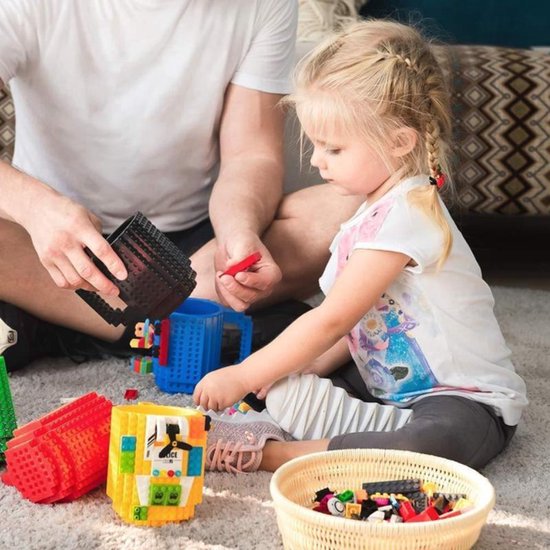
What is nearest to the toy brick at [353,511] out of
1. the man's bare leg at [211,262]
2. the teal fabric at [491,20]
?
the man's bare leg at [211,262]

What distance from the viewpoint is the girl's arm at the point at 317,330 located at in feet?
3.62

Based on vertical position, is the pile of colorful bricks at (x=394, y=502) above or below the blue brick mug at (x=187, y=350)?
above

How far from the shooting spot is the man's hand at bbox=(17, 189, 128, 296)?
112 cm

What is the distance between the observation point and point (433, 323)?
116 centimetres

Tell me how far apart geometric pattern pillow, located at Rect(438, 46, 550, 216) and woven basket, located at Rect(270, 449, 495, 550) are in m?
1.23

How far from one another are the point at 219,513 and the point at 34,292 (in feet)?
1.95

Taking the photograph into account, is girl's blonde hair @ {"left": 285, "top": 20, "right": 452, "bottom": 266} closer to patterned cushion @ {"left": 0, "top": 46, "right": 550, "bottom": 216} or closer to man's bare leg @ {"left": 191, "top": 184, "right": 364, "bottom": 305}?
man's bare leg @ {"left": 191, "top": 184, "right": 364, "bottom": 305}

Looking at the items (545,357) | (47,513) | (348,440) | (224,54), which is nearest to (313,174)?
(224,54)

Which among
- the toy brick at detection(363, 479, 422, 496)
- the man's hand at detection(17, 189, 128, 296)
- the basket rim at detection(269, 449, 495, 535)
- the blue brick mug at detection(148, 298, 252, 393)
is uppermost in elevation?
the man's hand at detection(17, 189, 128, 296)

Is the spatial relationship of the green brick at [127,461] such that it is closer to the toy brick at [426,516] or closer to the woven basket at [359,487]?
the woven basket at [359,487]

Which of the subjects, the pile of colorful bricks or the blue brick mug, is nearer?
the pile of colorful bricks

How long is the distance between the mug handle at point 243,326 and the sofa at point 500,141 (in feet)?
2.76

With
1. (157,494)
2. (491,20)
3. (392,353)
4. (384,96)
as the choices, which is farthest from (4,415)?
(491,20)

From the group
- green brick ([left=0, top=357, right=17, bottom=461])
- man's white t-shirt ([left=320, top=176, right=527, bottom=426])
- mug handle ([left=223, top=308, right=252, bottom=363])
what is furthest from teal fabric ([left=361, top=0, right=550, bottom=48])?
green brick ([left=0, top=357, right=17, bottom=461])
